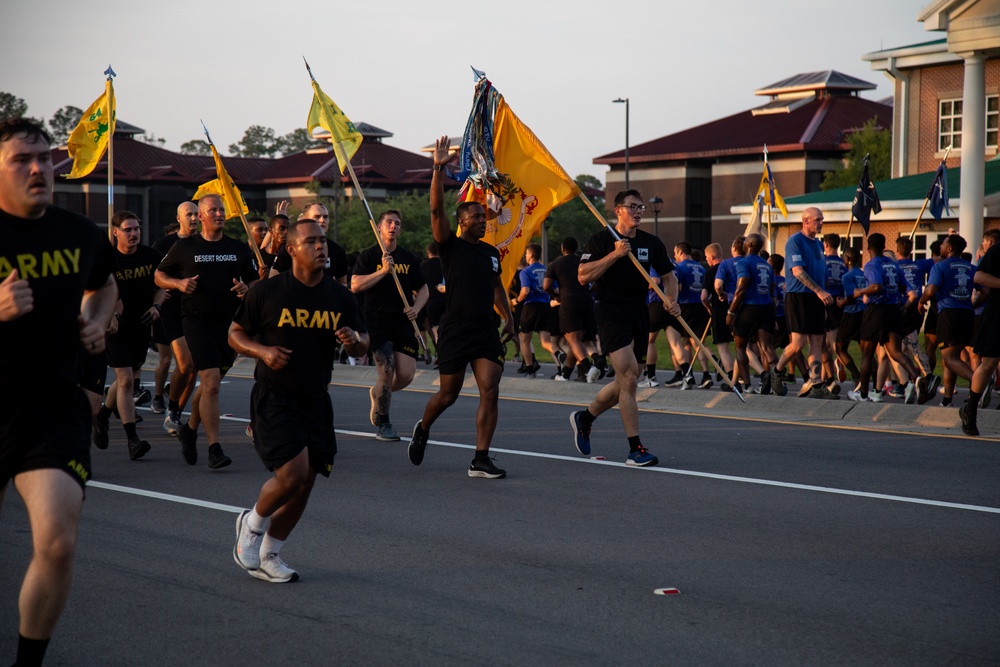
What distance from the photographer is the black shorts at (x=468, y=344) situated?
941cm

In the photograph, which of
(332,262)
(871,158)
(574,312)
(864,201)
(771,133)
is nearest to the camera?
(332,262)

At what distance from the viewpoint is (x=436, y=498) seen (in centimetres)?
851

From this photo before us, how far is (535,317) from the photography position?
19.6 metres

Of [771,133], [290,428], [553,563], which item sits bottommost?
[553,563]

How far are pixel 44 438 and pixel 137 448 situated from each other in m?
6.06

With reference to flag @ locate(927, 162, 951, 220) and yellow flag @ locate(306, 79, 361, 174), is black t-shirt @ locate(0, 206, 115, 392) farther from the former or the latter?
flag @ locate(927, 162, 951, 220)

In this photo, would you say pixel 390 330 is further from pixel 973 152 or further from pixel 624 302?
pixel 973 152

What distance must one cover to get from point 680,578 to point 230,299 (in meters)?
5.26

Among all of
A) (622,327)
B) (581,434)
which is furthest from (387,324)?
(622,327)

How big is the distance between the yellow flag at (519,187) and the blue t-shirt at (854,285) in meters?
5.57

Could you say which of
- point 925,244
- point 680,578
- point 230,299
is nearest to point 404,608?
point 680,578

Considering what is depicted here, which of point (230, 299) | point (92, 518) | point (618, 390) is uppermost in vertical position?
point (230, 299)

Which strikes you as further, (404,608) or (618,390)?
(618,390)

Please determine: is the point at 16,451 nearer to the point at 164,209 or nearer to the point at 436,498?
the point at 436,498
